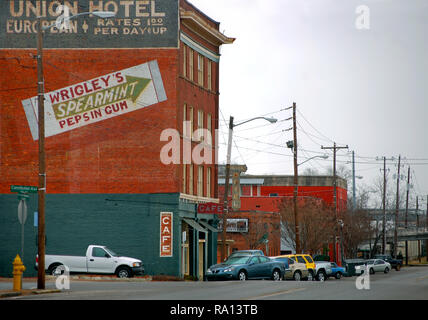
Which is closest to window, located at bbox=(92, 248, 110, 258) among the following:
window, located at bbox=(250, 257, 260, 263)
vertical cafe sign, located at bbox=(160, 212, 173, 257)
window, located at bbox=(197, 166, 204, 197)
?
vertical cafe sign, located at bbox=(160, 212, 173, 257)

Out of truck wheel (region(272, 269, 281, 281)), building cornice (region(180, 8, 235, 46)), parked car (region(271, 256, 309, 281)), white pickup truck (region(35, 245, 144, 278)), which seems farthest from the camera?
building cornice (region(180, 8, 235, 46))

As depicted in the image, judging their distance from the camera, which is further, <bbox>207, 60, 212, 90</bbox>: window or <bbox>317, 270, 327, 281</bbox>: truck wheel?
<bbox>317, 270, 327, 281</bbox>: truck wheel

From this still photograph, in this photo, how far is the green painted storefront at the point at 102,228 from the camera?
46.0 metres

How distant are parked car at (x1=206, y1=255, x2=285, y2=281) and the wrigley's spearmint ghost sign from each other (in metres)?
12.7

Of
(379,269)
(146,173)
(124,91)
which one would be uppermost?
(124,91)

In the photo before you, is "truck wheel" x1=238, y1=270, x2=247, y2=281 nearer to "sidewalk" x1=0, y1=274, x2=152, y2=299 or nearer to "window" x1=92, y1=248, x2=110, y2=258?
"sidewalk" x1=0, y1=274, x2=152, y2=299

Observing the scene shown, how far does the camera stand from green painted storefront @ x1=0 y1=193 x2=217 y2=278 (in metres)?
46.0

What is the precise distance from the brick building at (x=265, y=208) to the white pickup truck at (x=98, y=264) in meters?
26.5

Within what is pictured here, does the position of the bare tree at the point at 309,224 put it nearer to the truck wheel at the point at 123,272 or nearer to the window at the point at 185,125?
the window at the point at 185,125
